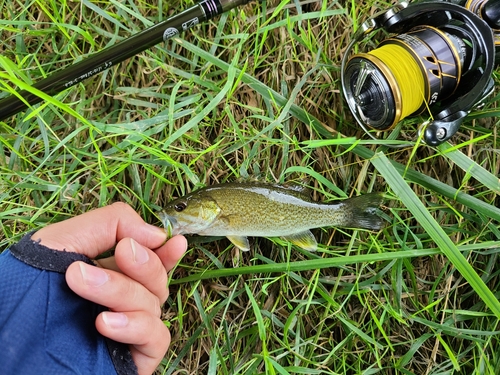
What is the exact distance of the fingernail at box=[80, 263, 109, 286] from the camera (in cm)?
150

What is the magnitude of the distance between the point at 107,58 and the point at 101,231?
0.71 m

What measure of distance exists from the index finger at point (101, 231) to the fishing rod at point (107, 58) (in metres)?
0.51

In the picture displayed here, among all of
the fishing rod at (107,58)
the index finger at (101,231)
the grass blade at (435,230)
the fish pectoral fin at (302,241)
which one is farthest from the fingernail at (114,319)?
the grass blade at (435,230)

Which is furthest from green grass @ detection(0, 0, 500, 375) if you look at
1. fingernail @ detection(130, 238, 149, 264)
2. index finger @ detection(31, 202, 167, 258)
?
fingernail @ detection(130, 238, 149, 264)

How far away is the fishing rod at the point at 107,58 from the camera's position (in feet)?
5.67

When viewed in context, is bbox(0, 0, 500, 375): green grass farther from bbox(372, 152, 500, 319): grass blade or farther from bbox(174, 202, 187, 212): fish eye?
bbox(174, 202, 187, 212): fish eye

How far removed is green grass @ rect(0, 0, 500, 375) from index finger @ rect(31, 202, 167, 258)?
23 centimetres

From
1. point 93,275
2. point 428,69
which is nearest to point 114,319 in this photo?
point 93,275

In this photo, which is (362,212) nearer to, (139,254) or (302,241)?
(302,241)

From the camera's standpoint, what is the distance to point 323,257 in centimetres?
211

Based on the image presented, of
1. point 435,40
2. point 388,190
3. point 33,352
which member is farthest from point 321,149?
point 33,352

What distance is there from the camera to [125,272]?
1.66 meters

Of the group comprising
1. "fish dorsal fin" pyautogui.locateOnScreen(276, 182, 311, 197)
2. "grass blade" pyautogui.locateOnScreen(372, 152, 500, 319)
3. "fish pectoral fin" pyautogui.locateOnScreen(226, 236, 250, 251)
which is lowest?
"grass blade" pyautogui.locateOnScreen(372, 152, 500, 319)

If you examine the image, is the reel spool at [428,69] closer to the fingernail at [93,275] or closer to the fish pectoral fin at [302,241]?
the fish pectoral fin at [302,241]
